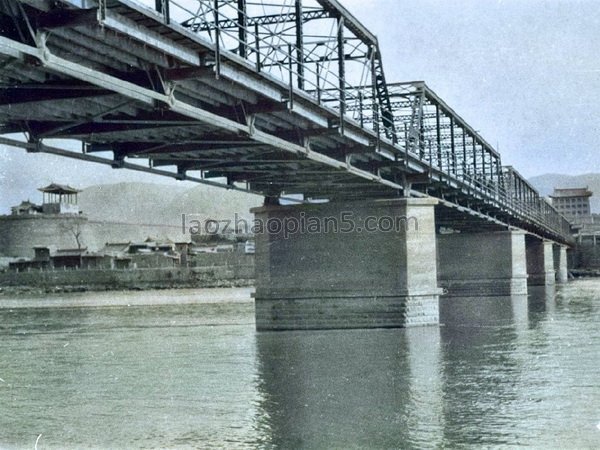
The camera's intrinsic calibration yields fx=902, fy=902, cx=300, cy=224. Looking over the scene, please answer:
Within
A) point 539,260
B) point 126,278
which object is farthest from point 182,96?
point 126,278

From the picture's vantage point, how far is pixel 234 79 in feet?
60.9

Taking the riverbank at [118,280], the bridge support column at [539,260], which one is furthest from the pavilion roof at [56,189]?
the bridge support column at [539,260]

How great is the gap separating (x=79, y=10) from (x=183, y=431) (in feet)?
22.3

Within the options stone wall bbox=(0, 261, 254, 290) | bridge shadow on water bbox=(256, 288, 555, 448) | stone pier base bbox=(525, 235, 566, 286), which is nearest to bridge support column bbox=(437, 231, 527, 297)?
stone pier base bbox=(525, 235, 566, 286)

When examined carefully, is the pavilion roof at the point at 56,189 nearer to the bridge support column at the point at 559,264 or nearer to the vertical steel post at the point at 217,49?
the bridge support column at the point at 559,264

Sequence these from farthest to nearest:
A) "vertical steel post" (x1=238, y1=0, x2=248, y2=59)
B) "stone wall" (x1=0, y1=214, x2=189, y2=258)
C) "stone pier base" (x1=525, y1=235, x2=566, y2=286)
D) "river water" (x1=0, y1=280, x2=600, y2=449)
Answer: "stone wall" (x1=0, y1=214, x2=189, y2=258), "stone pier base" (x1=525, y1=235, x2=566, y2=286), "vertical steel post" (x1=238, y1=0, x2=248, y2=59), "river water" (x1=0, y1=280, x2=600, y2=449)

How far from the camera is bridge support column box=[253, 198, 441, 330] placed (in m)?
35.0

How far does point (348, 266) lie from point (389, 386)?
16.1 m

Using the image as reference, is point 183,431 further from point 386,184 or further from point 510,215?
point 510,215

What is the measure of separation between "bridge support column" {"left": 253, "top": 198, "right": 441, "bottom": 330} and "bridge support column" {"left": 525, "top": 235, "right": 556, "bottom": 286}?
53098mm

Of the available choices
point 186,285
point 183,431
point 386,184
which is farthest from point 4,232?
point 183,431

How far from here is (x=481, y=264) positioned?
6544cm

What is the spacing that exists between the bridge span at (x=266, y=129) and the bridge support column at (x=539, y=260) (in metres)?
37.2

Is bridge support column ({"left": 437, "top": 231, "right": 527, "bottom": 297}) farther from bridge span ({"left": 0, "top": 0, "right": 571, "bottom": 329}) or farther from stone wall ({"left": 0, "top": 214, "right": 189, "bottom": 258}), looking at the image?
stone wall ({"left": 0, "top": 214, "right": 189, "bottom": 258})
